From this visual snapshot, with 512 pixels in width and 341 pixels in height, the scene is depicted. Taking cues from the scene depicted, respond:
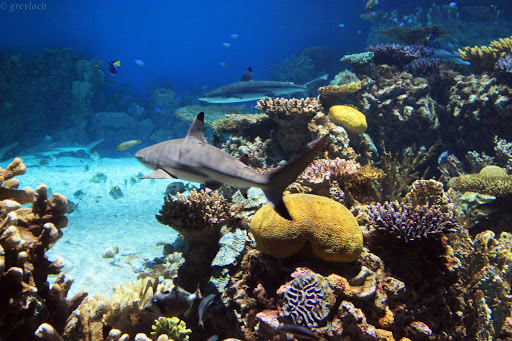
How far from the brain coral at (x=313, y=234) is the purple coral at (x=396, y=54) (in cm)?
946

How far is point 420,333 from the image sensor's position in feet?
9.95

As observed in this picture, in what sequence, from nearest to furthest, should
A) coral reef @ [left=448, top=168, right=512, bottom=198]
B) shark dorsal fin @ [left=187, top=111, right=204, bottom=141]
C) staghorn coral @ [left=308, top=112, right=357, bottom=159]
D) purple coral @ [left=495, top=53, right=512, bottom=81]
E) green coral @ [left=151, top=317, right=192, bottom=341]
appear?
1. green coral @ [left=151, top=317, right=192, bottom=341]
2. shark dorsal fin @ [left=187, top=111, right=204, bottom=141]
3. coral reef @ [left=448, top=168, right=512, bottom=198]
4. staghorn coral @ [left=308, top=112, right=357, bottom=159]
5. purple coral @ [left=495, top=53, right=512, bottom=81]

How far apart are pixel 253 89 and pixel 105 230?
22.2ft

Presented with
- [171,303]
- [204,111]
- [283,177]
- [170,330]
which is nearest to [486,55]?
[283,177]

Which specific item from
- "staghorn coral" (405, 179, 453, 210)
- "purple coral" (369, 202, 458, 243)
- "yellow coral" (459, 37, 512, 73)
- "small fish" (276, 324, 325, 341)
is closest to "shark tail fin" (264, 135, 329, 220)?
"small fish" (276, 324, 325, 341)

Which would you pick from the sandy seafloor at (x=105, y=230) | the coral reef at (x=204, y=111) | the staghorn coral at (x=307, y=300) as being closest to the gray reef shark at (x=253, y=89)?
the coral reef at (x=204, y=111)

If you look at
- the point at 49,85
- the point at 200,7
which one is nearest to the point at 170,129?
the point at 49,85

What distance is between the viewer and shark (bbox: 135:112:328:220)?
2261mm

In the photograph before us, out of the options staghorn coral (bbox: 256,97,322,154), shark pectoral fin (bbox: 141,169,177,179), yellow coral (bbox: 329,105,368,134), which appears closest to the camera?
shark pectoral fin (bbox: 141,169,177,179)

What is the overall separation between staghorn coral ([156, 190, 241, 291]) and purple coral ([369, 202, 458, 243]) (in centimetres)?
227

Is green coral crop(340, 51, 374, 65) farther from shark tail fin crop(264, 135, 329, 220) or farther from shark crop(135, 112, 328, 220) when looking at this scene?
shark tail fin crop(264, 135, 329, 220)

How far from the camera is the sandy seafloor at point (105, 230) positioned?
5.77 m

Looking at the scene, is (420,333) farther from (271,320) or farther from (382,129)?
(382,129)

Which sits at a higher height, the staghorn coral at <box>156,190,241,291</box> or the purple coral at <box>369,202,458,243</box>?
the purple coral at <box>369,202,458,243</box>
